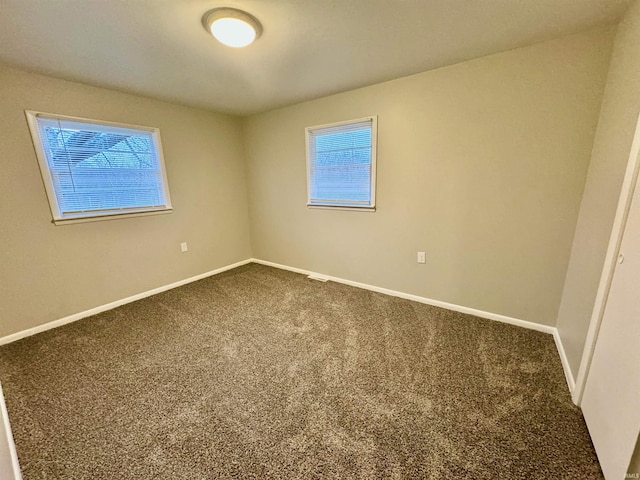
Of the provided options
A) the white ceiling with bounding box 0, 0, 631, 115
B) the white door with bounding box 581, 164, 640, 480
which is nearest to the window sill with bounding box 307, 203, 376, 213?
the white ceiling with bounding box 0, 0, 631, 115

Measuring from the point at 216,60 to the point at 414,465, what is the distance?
2.86 m

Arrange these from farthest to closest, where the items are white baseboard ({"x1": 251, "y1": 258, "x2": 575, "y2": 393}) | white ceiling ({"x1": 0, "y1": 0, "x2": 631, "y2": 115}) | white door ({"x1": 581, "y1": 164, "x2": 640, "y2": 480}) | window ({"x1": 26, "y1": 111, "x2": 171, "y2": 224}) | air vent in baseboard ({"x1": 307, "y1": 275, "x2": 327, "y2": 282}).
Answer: air vent in baseboard ({"x1": 307, "y1": 275, "x2": 327, "y2": 282}), window ({"x1": 26, "y1": 111, "x2": 171, "y2": 224}), white baseboard ({"x1": 251, "y1": 258, "x2": 575, "y2": 393}), white ceiling ({"x1": 0, "y1": 0, "x2": 631, "y2": 115}), white door ({"x1": 581, "y1": 164, "x2": 640, "y2": 480})

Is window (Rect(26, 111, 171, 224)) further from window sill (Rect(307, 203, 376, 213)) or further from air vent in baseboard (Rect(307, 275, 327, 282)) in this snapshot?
air vent in baseboard (Rect(307, 275, 327, 282))

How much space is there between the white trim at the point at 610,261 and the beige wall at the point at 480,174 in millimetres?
775

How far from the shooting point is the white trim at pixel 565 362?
1580 millimetres

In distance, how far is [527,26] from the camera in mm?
1664

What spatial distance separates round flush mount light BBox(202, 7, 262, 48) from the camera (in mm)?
1475

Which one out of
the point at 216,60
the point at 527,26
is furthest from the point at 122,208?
the point at 527,26

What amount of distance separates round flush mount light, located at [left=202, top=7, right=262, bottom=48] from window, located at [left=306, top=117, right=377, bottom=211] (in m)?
1.44

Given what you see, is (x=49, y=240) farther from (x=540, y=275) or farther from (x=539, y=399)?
(x=540, y=275)

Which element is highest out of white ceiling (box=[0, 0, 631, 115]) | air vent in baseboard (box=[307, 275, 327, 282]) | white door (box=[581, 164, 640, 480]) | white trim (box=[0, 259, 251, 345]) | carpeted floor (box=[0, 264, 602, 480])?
white ceiling (box=[0, 0, 631, 115])

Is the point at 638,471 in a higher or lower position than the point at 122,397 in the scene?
higher

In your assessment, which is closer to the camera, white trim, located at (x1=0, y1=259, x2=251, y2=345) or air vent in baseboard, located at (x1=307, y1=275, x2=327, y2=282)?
white trim, located at (x1=0, y1=259, x2=251, y2=345)

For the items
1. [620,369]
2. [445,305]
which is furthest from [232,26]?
[445,305]
